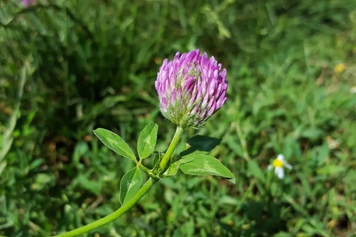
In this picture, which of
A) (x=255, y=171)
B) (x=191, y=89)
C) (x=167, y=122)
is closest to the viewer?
(x=191, y=89)

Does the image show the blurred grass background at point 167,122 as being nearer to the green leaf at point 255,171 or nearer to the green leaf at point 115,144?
the green leaf at point 255,171

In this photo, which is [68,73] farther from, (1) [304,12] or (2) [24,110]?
(1) [304,12]

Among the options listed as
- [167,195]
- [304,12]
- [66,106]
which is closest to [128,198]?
[167,195]

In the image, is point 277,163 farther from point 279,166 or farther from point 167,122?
point 167,122

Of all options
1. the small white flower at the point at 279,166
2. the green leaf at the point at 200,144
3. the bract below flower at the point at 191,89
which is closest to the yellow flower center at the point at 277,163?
the small white flower at the point at 279,166

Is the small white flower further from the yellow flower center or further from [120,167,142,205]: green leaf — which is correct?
[120,167,142,205]: green leaf

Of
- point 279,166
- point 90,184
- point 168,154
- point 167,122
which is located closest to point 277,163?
point 279,166
